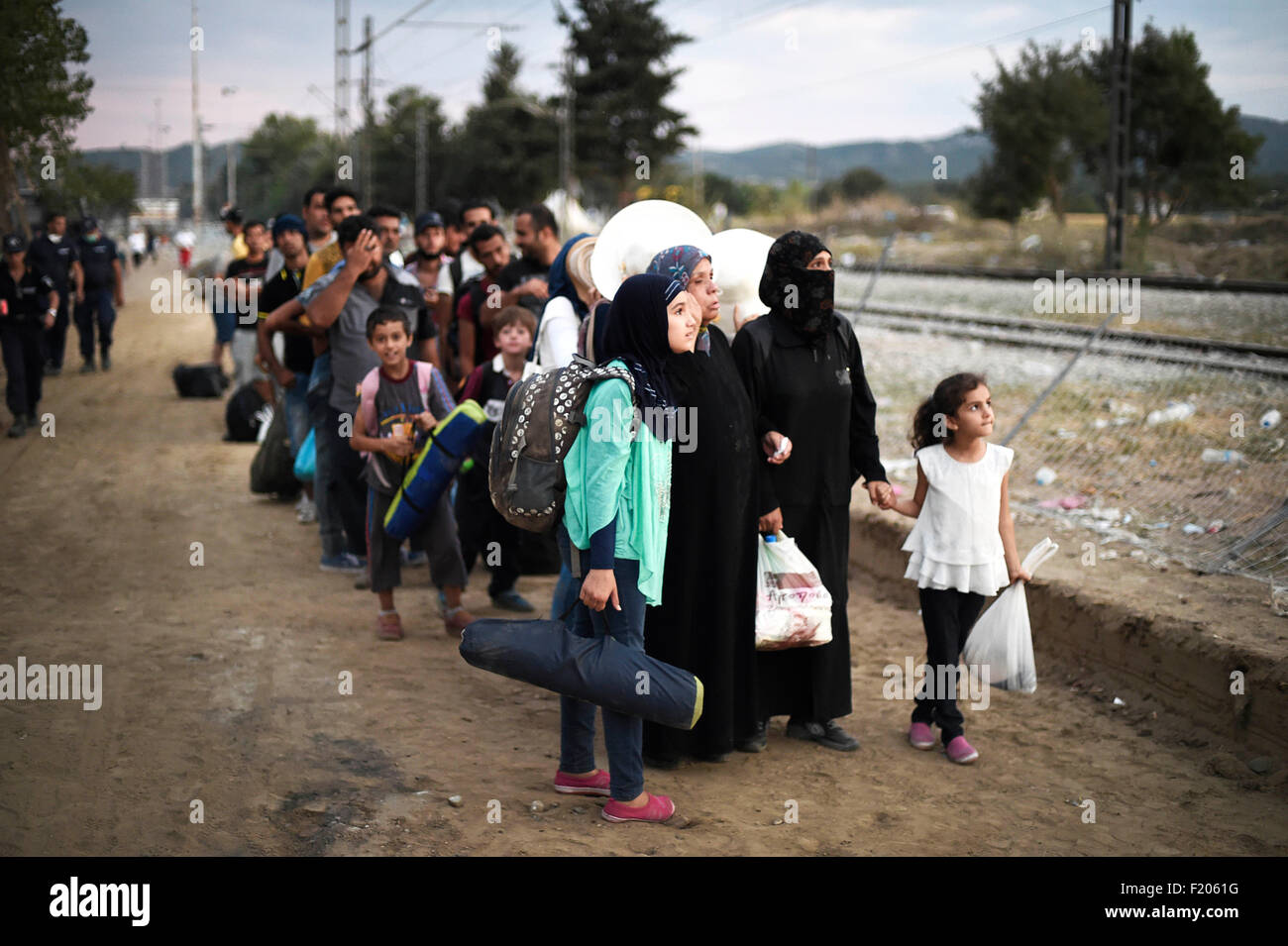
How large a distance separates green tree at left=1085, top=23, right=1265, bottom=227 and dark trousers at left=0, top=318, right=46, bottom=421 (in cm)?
2094

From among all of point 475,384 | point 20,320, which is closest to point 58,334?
point 20,320

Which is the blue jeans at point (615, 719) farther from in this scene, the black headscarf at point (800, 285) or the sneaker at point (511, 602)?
the sneaker at point (511, 602)

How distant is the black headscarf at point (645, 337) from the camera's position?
160 inches

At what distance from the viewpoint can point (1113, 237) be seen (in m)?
22.5

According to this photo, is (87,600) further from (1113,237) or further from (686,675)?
(1113,237)

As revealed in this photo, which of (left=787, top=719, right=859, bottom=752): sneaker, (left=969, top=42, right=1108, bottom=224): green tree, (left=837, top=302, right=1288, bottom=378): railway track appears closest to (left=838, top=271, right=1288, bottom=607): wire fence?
(left=837, top=302, right=1288, bottom=378): railway track

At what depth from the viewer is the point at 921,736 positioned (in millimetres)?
5129

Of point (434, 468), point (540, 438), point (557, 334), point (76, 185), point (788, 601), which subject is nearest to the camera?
point (540, 438)

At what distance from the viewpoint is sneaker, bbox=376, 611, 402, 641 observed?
6.36m

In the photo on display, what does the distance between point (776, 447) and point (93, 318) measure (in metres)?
15.8

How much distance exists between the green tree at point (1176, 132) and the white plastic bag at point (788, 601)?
23107mm

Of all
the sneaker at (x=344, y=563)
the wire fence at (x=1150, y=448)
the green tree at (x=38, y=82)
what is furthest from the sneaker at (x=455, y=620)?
the green tree at (x=38, y=82)

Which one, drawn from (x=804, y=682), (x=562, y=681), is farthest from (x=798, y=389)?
(x=562, y=681)

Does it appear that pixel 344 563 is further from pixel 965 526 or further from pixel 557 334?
pixel 965 526
